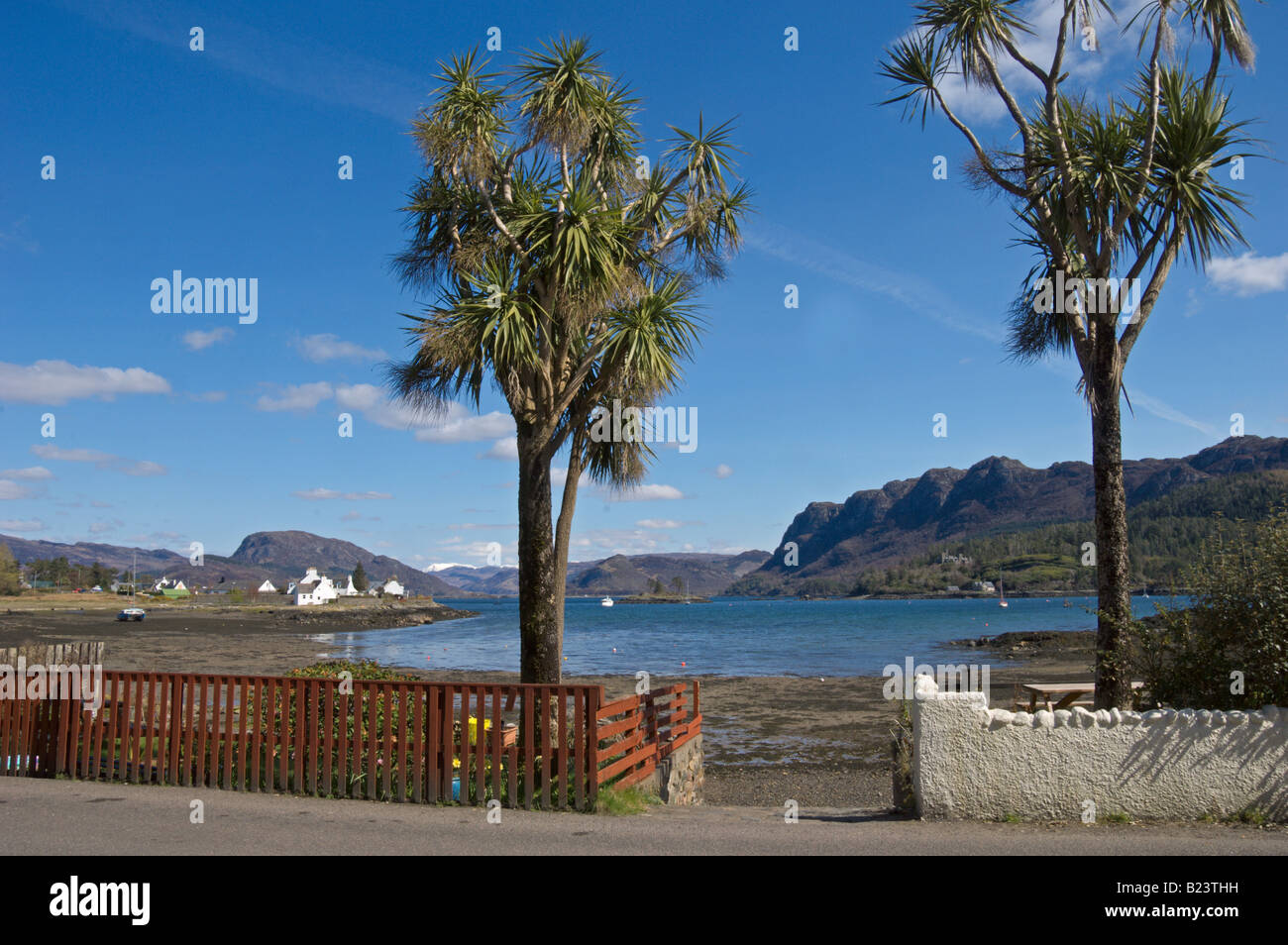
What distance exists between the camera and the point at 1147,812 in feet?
24.2

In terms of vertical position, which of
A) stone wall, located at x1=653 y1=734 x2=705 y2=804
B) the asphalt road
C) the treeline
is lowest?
the treeline

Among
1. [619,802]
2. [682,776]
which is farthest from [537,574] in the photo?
[682,776]

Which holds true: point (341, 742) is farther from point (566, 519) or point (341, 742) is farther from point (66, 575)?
point (66, 575)

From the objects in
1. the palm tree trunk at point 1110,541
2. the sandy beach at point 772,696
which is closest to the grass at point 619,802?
the sandy beach at point 772,696

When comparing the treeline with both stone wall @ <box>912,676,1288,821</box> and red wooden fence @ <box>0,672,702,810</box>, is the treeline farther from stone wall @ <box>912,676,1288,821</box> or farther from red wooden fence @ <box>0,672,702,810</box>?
stone wall @ <box>912,676,1288,821</box>

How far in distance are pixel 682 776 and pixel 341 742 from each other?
4944 mm

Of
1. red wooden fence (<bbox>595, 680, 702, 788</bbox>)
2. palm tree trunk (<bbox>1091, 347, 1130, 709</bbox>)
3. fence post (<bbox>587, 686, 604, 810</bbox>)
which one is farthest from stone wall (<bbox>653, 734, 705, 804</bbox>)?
palm tree trunk (<bbox>1091, 347, 1130, 709</bbox>)

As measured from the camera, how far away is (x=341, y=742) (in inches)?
342

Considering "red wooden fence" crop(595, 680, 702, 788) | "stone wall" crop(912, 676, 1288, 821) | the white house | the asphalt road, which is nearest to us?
the asphalt road

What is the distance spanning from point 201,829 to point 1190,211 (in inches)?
446

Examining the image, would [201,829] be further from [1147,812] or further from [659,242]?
[659,242]

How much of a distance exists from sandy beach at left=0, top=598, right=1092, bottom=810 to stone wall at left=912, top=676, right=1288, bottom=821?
252 cm

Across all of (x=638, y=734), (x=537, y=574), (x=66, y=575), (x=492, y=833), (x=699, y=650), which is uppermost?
(x=537, y=574)

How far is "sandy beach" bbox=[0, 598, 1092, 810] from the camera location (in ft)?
51.8
